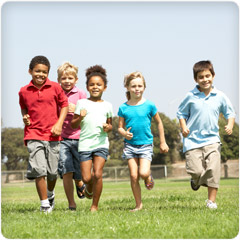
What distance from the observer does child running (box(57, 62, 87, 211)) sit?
6664 mm

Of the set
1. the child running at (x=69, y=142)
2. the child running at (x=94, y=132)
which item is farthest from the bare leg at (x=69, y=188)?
the child running at (x=94, y=132)

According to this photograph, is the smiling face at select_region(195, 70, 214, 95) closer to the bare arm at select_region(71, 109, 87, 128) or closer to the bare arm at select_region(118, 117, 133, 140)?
the bare arm at select_region(118, 117, 133, 140)

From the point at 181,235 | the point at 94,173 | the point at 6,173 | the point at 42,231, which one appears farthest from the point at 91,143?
the point at 6,173

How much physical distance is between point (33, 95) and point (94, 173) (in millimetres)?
1403

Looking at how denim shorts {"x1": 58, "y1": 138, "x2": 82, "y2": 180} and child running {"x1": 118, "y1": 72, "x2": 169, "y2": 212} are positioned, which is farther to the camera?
denim shorts {"x1": 58, "y1": 138, "x2": 82, "y2": 180}

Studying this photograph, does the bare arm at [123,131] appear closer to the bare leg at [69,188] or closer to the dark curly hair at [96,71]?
the dark curly hair at [96,71]

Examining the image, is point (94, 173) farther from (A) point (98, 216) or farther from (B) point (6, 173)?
(B) point (6, 173)

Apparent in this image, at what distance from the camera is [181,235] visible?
166 inches

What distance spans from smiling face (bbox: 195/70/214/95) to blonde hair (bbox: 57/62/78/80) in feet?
6.47

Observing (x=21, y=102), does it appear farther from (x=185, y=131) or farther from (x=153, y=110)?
(x=185, y=131)

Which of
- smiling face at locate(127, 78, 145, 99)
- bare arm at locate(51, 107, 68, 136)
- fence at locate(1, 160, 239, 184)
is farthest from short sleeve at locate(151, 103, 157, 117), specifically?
fence at locate(1, 160, 239, 184)

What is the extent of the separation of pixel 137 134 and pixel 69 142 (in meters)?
1.09

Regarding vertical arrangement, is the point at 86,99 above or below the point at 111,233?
above

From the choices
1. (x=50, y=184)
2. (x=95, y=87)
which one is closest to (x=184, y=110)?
(x=95, y=87)
